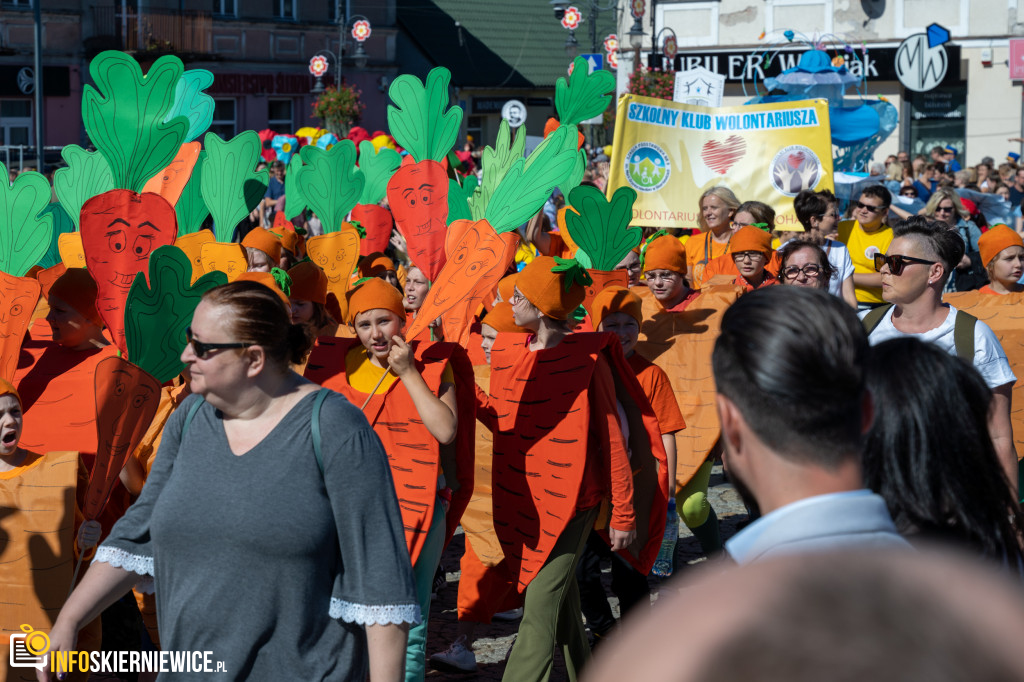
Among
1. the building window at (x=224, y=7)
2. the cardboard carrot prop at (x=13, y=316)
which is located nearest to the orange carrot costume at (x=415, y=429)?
the cardboard carrot prop at (x=13, y=316)

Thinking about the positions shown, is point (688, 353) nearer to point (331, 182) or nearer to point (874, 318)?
point (874, 318)

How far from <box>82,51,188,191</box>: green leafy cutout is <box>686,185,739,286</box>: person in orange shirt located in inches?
139

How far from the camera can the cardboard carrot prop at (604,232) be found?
519 cm

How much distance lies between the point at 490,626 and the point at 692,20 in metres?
24.5

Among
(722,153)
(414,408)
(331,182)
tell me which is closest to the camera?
(414,408)

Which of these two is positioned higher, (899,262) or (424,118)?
(424,118)

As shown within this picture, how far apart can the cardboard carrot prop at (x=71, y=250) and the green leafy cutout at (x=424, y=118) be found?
5.50 ft

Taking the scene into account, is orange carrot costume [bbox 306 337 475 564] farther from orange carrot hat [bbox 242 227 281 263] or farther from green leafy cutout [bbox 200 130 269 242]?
orange carrot hat [bbox 242 227 281 263]

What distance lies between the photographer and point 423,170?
14.7 feet

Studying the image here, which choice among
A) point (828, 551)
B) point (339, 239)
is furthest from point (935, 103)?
point (828, 551)

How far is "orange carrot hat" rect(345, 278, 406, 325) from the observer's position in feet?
12.3

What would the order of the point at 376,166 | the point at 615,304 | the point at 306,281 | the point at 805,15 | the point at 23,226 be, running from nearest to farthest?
the point at 615,304
the point at 23,226
the point at 306,281
the point at 376,166
the point at 805,15

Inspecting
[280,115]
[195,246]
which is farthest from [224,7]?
[195,246]

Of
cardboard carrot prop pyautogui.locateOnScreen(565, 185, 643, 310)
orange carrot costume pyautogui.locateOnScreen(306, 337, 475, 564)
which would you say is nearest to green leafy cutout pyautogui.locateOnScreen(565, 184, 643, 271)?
cardboard carrot prop pyautogui.locateOnScreen(565, 185, 643, 310)
